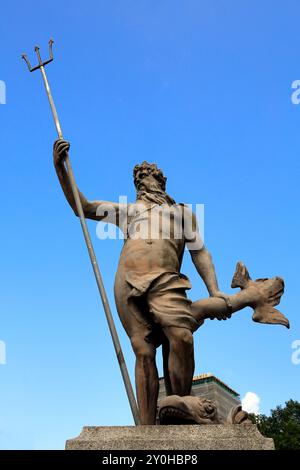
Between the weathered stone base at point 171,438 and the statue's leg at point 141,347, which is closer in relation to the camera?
the weathered stone base at point 171,438

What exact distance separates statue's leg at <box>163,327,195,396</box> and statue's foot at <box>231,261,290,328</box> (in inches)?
36.2

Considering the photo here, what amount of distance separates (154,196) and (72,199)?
102cm

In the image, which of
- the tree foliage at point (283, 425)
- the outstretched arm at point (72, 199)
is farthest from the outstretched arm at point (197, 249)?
the tree foliage at point (283, 425)

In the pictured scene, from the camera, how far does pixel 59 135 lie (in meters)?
7.08

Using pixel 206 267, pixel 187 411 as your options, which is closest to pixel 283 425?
pixel 206 267

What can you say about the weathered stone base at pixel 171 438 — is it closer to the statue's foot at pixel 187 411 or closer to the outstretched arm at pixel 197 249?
the statue's foot at pixel 187 411

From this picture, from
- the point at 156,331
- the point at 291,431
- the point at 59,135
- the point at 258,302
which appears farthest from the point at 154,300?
the point at 291,431

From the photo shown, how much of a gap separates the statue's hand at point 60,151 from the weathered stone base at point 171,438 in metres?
3.33

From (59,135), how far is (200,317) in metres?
2.94

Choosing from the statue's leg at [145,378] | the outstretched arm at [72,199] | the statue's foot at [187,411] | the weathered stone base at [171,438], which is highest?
the outstretched arm at [72,199]

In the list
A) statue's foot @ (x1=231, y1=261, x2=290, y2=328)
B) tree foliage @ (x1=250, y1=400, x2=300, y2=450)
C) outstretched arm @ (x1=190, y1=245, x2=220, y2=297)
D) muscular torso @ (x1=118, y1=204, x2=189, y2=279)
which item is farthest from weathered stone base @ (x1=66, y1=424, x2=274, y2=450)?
tree foliage @ (x1=250, y1=400, x2=300, y2=450)

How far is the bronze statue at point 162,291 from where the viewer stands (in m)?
5.62

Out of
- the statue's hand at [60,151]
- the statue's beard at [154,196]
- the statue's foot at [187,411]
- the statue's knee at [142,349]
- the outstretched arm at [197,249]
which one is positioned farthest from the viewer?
the statue's beard at [154,196]

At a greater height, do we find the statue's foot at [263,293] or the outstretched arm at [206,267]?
the outstretched arm at [206,267]
